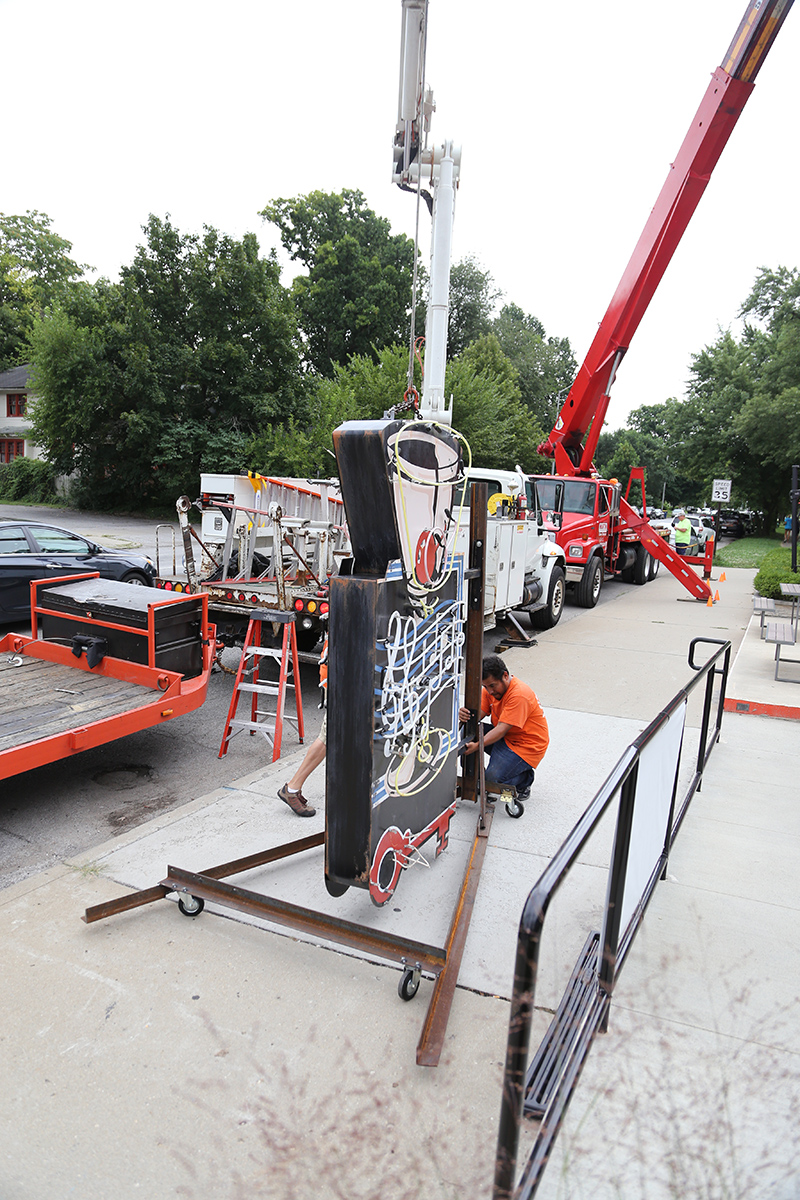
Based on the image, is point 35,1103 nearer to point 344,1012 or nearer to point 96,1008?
point 96,1008

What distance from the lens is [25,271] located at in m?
57.5

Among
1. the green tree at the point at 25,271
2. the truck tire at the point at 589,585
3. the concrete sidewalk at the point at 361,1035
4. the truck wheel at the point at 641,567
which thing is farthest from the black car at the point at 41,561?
the green tree at the point at 25,271

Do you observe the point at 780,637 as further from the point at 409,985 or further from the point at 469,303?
the point at 469,303

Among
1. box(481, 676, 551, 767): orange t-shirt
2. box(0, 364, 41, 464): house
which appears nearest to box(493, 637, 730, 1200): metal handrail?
box(481, 676, 551, 767): orange t-shirt

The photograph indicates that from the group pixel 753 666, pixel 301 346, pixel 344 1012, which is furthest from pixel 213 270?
pixel 344 1012

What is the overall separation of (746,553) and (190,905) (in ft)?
98.5

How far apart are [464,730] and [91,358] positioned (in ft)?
97.8

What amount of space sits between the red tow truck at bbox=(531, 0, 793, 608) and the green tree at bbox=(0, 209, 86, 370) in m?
44.4

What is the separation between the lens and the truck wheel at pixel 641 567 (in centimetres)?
1995

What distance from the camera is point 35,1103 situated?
276cm

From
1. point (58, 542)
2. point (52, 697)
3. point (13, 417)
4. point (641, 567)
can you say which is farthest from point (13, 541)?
point (13, 417)

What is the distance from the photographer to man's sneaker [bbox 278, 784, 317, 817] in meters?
5.19

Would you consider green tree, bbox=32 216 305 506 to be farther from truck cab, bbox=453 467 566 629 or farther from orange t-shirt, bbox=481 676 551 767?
orange t-shirt, bbox=481 676 551 767

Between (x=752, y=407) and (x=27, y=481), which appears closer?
(x=752, y=407)
